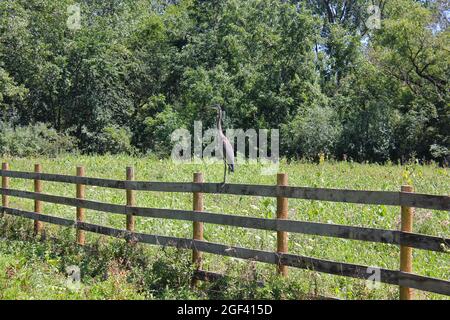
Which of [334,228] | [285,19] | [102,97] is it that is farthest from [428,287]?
[102,97]

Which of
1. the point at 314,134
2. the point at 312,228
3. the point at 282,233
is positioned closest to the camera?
the point at 312,228

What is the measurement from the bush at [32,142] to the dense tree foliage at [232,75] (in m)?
0.83

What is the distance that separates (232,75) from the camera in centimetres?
3281

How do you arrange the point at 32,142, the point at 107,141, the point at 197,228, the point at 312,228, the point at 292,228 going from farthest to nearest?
1. the point at 107,141
2. the point at 32,142
3. the point at 197,228
4. the point at 292,228
5. the point at 312,228

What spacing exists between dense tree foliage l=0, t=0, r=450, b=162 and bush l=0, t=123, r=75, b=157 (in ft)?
2.72

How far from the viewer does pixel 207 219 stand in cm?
670

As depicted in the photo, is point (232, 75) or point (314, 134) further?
point (232, 75)

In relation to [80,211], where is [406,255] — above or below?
above

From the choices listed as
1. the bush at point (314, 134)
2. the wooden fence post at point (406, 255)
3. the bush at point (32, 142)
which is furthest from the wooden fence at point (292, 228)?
the bush at point (32, 142)

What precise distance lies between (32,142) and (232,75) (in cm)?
1219

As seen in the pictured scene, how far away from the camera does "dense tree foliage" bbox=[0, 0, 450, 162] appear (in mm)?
27000

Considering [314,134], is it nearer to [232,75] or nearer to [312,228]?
[232,75]

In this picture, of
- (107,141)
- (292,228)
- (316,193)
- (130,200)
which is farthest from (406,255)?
(107,141)
